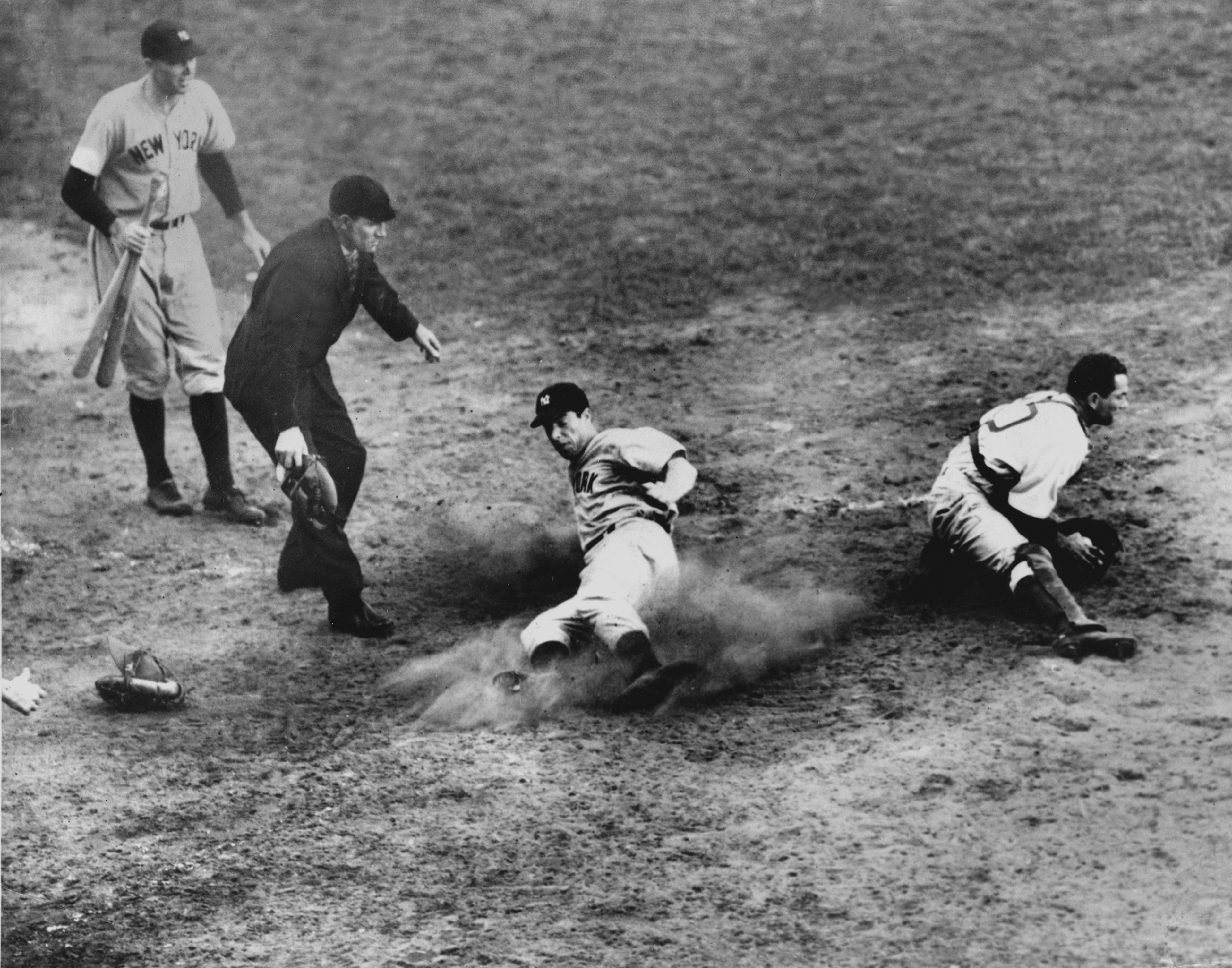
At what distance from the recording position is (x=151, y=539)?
31.8 ft

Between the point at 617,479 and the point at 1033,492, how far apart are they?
1.88 meters

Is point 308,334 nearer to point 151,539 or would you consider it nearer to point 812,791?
point 151,539

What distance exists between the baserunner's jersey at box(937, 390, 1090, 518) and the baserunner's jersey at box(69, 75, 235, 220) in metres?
4.51

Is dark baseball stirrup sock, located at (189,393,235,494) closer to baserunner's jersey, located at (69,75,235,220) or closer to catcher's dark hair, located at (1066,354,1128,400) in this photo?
baserunner's jersey, located at (69,75,235,220)

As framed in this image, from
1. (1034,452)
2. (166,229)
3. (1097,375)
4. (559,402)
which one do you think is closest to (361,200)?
(559,402)

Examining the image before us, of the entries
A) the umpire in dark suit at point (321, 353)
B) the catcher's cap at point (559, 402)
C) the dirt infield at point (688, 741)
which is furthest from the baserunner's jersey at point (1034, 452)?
the umpire in dark suit at point (321, 353)

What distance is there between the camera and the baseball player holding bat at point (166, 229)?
9.18 m

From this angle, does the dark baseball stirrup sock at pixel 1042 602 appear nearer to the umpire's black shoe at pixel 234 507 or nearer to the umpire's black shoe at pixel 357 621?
the umpire's black shoe at pixel 357 621

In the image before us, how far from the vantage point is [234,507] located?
9.86 metres

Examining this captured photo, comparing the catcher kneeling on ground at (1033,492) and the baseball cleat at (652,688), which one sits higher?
the catcher kneeling on ground at (1033,492)

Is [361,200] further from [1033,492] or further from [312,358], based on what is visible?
[1033,492]

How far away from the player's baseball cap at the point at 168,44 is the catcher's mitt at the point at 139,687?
125 inches

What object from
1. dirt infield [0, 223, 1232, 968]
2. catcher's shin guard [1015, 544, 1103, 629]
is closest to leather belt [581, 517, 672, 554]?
dirt infield [0, 223, 1232, 968]

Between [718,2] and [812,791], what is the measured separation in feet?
42.1
